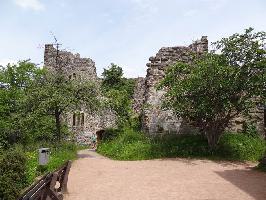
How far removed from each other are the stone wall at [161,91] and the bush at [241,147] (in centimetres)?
253

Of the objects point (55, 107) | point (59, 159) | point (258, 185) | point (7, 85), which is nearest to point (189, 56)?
point (55, 107)

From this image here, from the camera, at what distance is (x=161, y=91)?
21.1m

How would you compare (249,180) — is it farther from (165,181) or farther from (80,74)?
(80,74)

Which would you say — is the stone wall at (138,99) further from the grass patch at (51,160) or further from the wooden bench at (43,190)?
the wooden bench at (43,190)

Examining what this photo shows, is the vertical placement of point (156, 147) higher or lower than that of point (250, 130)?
lower

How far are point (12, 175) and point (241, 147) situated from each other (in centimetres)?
1095

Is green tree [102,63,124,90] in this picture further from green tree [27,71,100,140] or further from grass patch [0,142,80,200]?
Answer: grass patch [0,142,80,200]

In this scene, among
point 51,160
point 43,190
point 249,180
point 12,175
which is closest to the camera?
point 43,190

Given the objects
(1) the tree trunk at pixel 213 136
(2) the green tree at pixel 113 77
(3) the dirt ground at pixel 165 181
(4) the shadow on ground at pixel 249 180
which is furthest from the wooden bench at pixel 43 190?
(2) the green tree at pixel 113 77

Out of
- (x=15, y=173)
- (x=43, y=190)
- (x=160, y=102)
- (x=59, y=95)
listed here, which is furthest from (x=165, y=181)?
(x=160, y=102)

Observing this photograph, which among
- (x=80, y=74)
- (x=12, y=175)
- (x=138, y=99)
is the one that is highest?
(x=80, y=74)

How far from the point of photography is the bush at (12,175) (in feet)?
32.7

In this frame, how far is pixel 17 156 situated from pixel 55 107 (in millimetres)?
7646

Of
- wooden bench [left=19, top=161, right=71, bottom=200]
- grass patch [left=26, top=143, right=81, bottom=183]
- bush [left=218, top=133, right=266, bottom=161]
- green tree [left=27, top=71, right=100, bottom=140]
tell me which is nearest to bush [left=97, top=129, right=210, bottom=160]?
bush [left=218, top=133, right=266, bottom=161]
